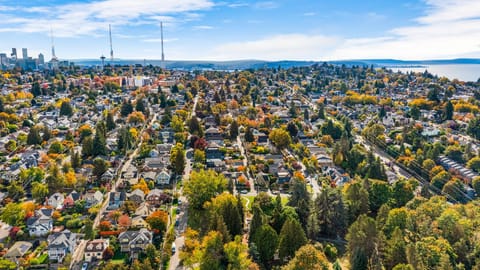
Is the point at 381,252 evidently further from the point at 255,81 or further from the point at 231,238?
the point at 255,81

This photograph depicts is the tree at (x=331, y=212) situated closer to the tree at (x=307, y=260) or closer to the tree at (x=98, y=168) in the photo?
the tree at (x=307, y=260)

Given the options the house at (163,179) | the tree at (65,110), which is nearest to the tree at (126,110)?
the tree at (65,110)

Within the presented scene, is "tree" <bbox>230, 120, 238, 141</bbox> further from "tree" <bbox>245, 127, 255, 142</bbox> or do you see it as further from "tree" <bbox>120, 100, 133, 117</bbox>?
"tree" <bbox>120, 100, 133, 117</bbox>

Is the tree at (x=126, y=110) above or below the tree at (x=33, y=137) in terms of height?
above

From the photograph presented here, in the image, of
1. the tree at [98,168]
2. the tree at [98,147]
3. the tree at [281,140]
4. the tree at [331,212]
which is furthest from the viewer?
the tree at [281,140]

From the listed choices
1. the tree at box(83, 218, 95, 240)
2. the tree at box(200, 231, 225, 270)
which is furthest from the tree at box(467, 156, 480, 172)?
the tree at box(83, 218, 95, 240)

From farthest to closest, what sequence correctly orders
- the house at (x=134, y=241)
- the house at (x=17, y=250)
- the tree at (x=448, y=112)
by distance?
the tree at (x=448, y=112) → the house at (x=134, y=241) → the house at (x=17, y=250)
